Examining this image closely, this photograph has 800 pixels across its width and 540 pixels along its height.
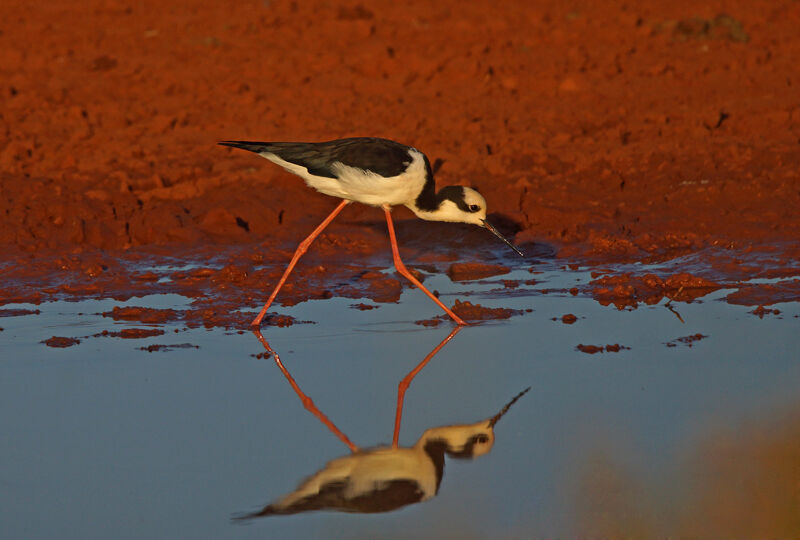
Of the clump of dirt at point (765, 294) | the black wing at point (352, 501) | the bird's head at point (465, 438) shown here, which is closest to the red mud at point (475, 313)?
the clump of dirt at point (765, 294)

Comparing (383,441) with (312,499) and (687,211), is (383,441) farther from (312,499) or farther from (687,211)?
(687,211)

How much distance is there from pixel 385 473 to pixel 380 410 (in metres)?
0.63

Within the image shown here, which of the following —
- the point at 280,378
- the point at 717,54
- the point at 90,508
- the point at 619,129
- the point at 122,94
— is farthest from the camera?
the point at 717,54

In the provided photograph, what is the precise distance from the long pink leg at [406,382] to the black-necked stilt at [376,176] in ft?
0.98

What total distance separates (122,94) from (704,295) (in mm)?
6344

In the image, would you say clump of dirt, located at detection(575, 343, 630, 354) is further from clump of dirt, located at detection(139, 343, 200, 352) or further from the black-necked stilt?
clump of dirt, located at detection(139, 343, 200, 352)

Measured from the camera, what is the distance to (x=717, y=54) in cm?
1209

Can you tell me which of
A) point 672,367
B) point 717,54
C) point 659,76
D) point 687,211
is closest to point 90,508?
point 672,367

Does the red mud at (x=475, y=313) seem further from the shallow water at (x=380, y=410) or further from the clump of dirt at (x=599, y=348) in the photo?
the clump of dirt at (x=599, y=348)

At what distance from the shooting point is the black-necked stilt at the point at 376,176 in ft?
21.9

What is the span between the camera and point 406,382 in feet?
18.3

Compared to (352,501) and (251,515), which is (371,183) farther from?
(251,515)

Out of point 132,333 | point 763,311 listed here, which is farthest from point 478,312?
point 132,333

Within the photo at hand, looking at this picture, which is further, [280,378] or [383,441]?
[280,378]
